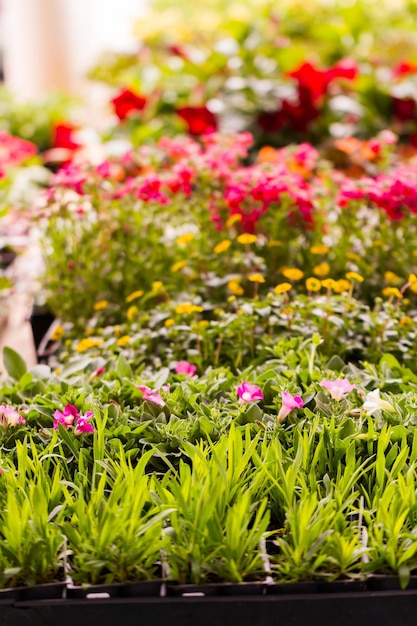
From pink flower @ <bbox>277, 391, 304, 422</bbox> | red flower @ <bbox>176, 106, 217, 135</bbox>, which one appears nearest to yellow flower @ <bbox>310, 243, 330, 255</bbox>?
pink flower @ <bbox>277, 391, 304, 422</bbox>

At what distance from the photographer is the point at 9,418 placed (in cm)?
150

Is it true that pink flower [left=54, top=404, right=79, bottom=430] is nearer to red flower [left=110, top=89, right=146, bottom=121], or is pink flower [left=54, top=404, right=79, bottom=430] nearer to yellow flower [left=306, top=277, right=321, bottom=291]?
yellow flower [left=306, top=277, right=321, bottom=291]

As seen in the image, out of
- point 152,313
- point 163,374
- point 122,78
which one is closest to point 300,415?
point 163,374

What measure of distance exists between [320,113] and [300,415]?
2383 mm

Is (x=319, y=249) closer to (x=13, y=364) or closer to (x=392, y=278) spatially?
(x=392, y=278)

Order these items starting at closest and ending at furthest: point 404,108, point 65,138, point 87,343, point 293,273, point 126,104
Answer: point 87,343 < point 293,273 < point 404,108 < point 126,104 < point 65,138

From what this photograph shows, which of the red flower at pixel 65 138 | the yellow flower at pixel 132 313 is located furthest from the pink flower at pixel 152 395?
the red flower at pixel 65 138

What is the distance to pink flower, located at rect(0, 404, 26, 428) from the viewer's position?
1.50 metres

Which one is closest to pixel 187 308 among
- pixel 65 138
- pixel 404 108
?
pixel 404 108

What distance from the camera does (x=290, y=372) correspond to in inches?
63.1

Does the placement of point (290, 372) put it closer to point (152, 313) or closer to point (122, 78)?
point (152, 313)

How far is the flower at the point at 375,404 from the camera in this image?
145cm

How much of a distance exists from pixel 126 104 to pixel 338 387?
2.62m

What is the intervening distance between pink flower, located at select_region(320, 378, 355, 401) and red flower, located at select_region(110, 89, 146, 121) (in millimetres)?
2555
